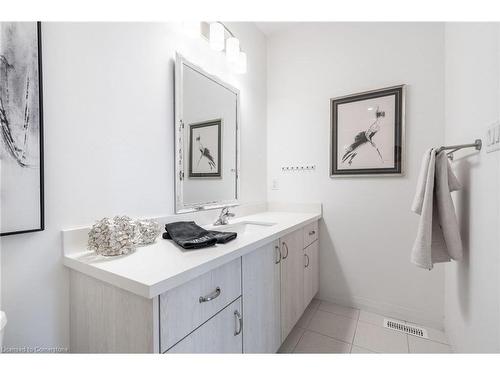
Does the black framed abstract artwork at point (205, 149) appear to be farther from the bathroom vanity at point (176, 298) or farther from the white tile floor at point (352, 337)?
the white tile floor at point (352, 337)

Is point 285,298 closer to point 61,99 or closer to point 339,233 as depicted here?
point 339,233

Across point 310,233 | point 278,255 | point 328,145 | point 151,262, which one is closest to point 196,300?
point 151,262

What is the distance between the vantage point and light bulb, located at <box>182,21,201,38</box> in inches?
56.1

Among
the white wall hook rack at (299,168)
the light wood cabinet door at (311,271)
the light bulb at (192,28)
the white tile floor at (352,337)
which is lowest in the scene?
the white tile floor at (352,337)

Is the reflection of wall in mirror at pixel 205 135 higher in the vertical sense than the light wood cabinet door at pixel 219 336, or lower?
higher

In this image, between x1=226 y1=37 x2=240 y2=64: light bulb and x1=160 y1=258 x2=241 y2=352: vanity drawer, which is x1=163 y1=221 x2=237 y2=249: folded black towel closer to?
x1=160 y1=258 x2=241 y2=352: vanity drawer

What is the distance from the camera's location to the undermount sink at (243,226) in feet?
5.16

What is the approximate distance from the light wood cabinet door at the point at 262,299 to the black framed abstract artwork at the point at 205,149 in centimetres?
70

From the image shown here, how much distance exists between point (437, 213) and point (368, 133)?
2.87ft

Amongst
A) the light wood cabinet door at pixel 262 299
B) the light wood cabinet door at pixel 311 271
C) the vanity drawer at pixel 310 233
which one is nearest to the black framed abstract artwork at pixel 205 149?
the light wood cabinet door at pixel 262 299

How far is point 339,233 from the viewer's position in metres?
2.01

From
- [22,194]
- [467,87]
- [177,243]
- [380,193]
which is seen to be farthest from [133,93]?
[380,193]

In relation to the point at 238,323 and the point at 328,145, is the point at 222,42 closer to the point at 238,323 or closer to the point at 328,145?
the point at 328,145

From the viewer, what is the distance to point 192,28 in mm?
1468
